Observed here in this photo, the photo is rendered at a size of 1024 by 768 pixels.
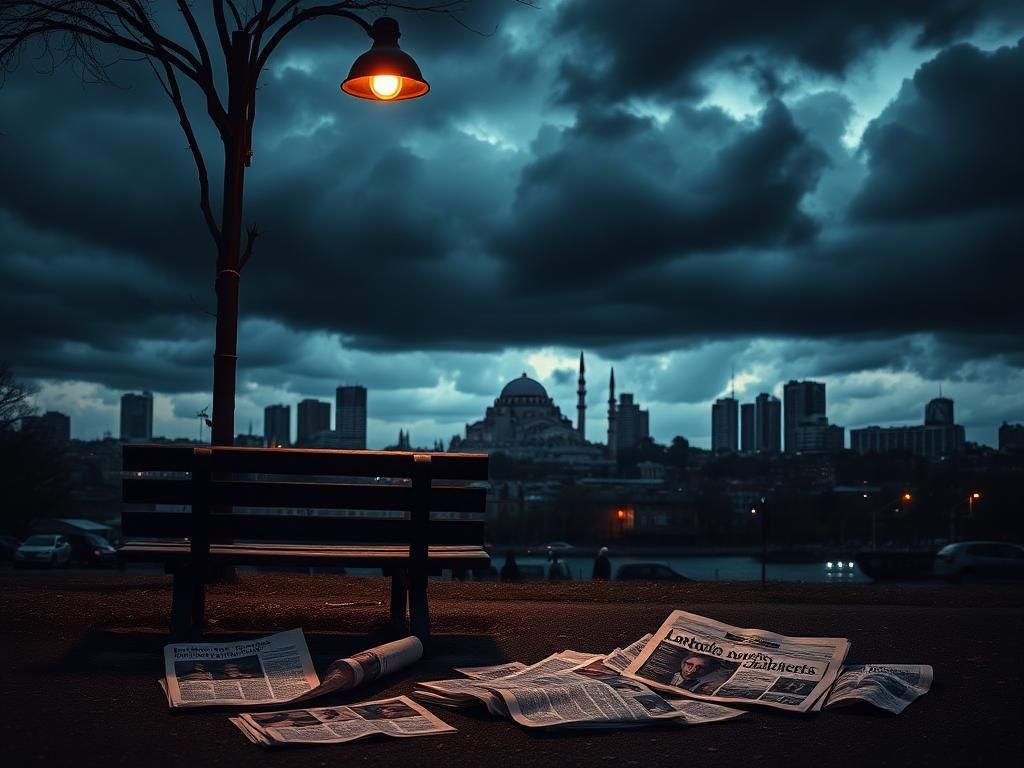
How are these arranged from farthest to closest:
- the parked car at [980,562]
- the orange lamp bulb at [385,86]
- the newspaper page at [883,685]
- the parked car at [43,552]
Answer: the parked car at [43,552]
the parked car at [980,562]
the orange lamp bulb at [385,86]
the newspaper page at [883,685]

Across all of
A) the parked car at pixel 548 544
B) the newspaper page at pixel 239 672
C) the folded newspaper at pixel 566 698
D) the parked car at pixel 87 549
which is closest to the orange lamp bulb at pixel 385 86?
the newspaper page at pixel 239 672

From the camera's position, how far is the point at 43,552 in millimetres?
26250

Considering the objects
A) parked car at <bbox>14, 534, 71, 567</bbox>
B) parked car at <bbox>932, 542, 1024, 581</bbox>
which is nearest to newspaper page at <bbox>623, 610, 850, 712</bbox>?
parked car at <bbox>932, 542, 1024, 581</bbox>

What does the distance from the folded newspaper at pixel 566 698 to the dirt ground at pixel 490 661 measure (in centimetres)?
5

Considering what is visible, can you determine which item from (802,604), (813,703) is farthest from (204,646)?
(802,604)

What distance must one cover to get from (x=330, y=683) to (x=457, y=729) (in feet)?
1.89

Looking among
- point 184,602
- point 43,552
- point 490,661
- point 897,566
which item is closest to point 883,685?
point 490,661

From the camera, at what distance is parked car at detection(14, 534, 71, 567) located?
25953 mm

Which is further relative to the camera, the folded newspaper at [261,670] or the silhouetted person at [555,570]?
the silhouetted person at [555,570]

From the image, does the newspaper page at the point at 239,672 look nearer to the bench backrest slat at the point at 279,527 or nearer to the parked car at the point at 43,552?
the bench backrest slat at the point at 279,527

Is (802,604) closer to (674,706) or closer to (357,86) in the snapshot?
(674,706)

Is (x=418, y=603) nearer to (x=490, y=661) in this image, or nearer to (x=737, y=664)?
(x=490, y=661)

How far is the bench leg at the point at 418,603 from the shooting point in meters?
4.43

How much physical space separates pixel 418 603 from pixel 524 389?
159176 millimetres
